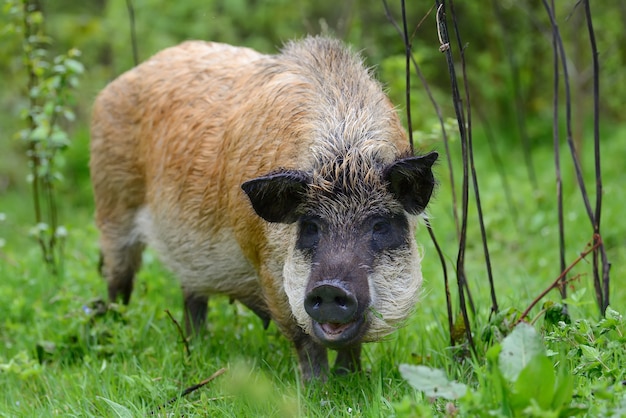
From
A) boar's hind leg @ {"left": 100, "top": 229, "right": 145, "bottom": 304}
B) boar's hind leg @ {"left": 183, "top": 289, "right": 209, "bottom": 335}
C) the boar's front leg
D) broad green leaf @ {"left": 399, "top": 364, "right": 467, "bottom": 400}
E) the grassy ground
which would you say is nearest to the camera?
broad green leaf @ {"left": 399, "top": 364, "right": 467, "bottom": 400}

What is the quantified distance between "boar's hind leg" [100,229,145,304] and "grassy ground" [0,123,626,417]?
0.16 m

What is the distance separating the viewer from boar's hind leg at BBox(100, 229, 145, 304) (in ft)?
19.9

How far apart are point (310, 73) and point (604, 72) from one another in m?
8.32

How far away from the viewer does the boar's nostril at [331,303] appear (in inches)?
141

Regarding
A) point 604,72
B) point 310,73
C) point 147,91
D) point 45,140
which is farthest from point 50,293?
point 604,72

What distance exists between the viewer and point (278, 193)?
13.0 ft

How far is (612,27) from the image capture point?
11531 mm

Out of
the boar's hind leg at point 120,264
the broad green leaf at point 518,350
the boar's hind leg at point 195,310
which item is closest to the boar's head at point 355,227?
the broad green leaf at point 518,350

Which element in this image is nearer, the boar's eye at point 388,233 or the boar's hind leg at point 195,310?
the boar's eye at point 388,233

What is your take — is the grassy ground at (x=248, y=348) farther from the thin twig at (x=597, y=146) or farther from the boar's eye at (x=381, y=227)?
the boar's eye at (x=381, y=227)

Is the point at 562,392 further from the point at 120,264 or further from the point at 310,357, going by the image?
the point at 120,264

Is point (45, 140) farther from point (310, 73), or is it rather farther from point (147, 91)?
point (310, 73)

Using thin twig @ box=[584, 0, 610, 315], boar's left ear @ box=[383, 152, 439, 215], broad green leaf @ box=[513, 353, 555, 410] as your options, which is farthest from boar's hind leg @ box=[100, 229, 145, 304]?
broad green leaf @ box=[513, 353, 555, 410]

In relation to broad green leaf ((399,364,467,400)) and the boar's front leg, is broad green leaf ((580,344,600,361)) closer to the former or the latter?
broad green leaf ((399,364,467,400))
